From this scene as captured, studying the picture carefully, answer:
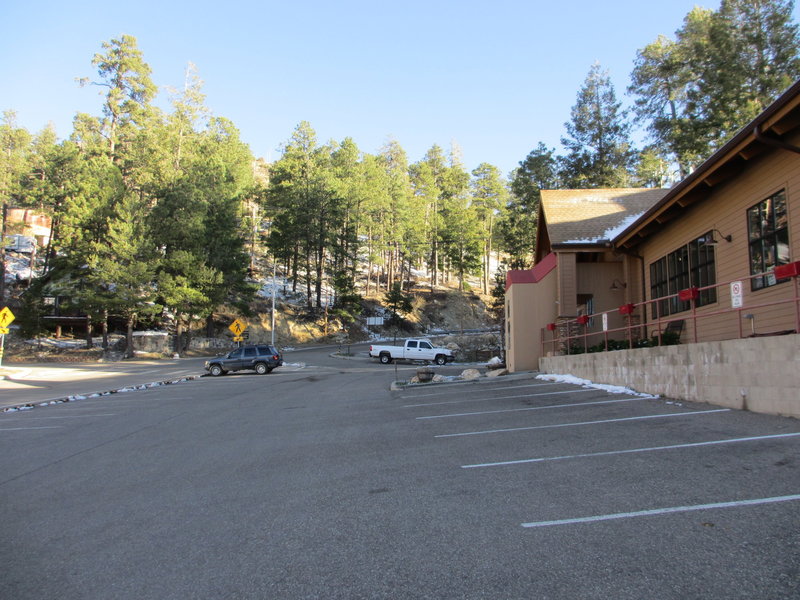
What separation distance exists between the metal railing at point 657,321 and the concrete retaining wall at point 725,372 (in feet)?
1.10

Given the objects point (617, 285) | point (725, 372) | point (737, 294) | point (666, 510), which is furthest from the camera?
point (617, 285)

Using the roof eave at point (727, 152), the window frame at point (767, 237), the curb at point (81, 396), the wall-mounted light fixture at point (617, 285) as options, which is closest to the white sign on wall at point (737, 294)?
the window frame at point (767, 237)

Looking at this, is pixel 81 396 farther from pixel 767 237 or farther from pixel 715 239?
pixel 767 237

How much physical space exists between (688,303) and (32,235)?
72006 mm

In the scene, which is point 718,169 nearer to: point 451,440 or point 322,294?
point 451,440

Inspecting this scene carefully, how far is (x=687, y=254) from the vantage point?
1521 cm

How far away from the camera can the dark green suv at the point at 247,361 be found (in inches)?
1260

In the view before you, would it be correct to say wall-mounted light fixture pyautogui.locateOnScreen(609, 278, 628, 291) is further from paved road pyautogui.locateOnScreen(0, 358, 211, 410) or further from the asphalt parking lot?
paved road pyautogui.locateOnScreen(0, 358, 211, 410)

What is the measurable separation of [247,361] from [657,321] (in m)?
24.7

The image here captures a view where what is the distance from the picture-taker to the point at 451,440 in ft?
27.2

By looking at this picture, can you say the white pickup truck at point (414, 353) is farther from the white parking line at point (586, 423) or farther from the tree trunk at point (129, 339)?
the white parking line at point (586, 423)

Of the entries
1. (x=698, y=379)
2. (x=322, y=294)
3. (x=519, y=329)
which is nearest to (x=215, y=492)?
(x=698, y=379)

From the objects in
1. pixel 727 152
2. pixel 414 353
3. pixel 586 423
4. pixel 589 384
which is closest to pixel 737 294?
pixel 586 423

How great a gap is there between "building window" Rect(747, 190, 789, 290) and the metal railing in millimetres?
314
